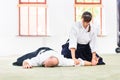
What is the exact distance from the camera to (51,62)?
19.7 feet

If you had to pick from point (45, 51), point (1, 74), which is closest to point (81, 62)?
point (45, 51)

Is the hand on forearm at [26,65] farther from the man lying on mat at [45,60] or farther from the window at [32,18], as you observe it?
the window at [32,18]

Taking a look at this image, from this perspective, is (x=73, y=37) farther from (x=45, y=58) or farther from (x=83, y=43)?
(x=45, y=58)

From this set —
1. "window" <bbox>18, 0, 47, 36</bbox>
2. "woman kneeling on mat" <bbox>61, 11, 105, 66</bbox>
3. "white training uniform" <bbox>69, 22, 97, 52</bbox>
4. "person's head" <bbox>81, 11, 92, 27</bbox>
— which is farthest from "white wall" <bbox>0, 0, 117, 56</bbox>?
"person's head" <bbox>81, 11, 92, 27</bbox>

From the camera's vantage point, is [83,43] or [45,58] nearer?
[45,58]

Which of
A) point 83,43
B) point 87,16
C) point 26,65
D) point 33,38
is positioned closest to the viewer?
point 26,65

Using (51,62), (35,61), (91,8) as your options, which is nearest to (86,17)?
(51,62)

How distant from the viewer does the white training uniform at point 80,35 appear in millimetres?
6328

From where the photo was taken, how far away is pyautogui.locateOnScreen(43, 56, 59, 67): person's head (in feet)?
19.5

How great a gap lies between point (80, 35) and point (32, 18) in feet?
19.8

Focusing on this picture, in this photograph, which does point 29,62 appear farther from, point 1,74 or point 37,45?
point 37,45

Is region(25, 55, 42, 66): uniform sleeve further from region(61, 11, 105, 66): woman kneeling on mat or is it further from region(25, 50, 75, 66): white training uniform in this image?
region(61, 11, 105, 66): woman kneeling on mat

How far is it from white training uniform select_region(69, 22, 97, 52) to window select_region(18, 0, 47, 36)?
5.56m

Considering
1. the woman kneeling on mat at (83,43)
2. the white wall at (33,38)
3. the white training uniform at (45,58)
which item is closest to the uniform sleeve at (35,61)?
the white training uniform at (45,58)
